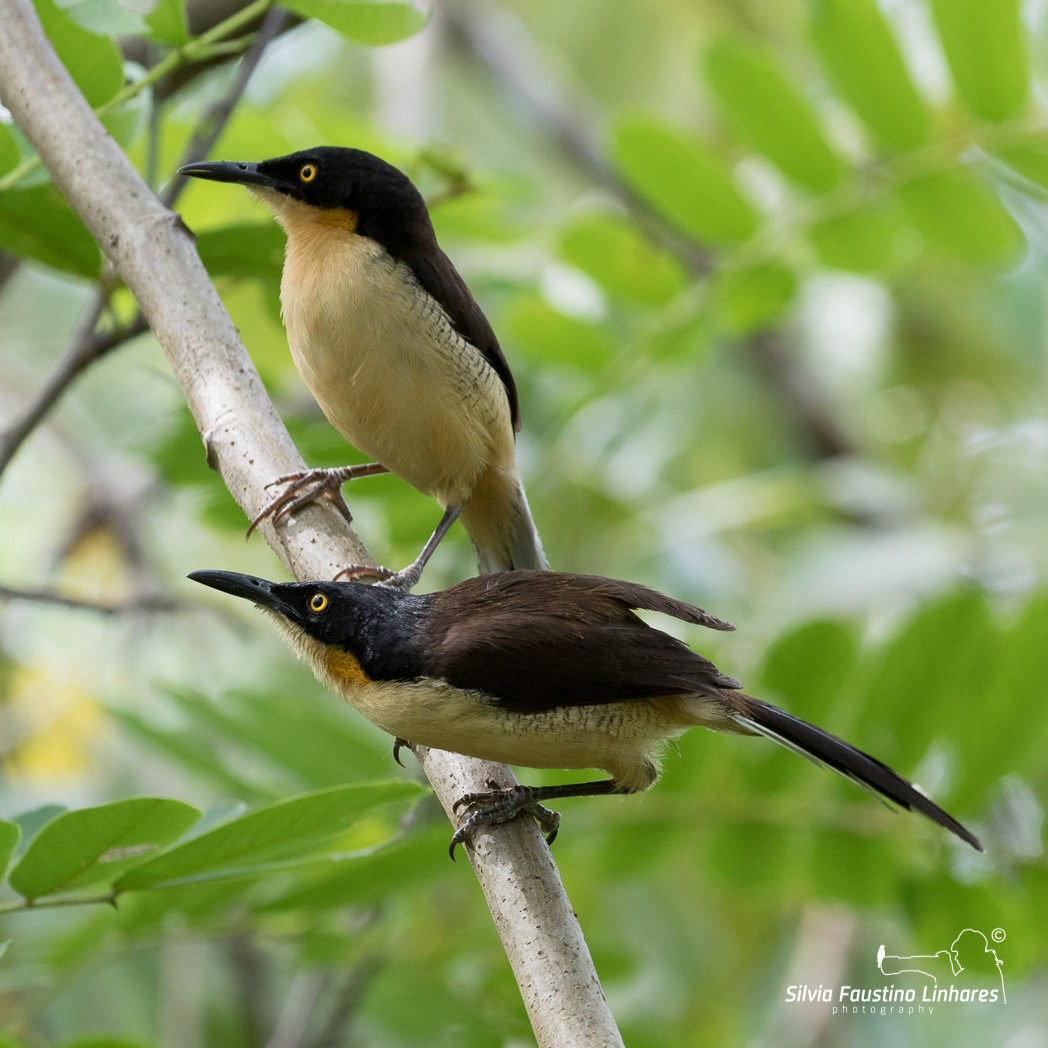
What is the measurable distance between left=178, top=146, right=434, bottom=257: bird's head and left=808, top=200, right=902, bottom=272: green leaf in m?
1.66

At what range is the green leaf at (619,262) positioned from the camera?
4.18 metres

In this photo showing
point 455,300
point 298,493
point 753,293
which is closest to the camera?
point 298,493

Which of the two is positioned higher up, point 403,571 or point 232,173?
point 232,173

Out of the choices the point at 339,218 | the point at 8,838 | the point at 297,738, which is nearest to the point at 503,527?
the point at 297,738

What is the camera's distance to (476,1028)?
3654 mm

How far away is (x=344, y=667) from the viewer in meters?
2.36

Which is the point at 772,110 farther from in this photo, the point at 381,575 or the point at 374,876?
the point at 374,876

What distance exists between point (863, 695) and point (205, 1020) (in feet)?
10.7

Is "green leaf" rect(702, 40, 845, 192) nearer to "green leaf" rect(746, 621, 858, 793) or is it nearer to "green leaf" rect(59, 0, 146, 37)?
"green leaf" rect(746, 621, 858, 793)

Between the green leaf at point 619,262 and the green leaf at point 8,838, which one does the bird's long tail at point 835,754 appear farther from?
the green leaf at point 619,262

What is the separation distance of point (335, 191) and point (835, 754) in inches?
63.4

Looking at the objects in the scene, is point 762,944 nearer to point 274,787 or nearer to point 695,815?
point 695,815

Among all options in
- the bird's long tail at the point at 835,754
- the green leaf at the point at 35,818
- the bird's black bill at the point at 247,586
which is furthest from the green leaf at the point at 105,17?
the bird's long tail at the point at 835,754

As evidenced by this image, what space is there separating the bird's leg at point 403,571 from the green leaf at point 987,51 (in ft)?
6.34
